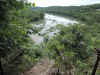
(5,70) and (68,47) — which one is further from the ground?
(5,70)

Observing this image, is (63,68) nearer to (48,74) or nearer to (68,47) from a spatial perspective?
(48,74)

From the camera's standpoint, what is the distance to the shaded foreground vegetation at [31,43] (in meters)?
1.38

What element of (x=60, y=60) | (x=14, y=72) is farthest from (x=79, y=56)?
(x=14, y=72)

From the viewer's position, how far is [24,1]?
135 centimetres

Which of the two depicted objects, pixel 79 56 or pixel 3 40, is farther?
pixel 79 56

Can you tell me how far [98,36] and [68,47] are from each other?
2.74m

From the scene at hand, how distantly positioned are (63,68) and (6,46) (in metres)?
4.50

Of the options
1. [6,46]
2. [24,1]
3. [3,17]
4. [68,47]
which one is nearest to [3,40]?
[6,46]

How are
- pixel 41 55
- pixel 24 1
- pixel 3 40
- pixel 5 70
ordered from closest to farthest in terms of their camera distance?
pixel 24 1
pixel 3 40
pixel 5 70
pixel 41 55

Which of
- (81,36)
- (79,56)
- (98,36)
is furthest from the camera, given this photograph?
(79,56)

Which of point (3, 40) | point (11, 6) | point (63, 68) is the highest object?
point (11, 6)

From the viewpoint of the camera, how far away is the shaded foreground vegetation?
1382 mm

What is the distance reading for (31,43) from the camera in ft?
12.9

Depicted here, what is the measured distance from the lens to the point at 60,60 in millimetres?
→ 5270
